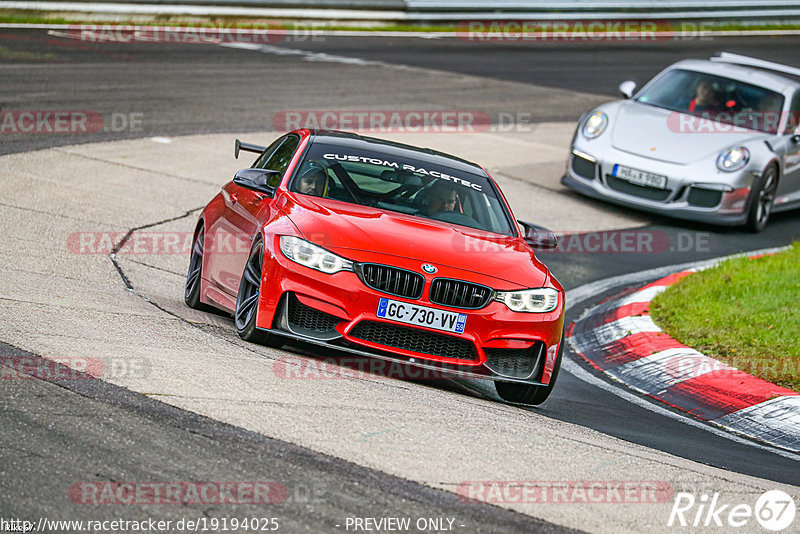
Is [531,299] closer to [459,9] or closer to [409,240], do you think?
[409,240]

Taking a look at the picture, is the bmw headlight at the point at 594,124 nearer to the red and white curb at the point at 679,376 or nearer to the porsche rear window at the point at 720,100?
the porsche rear window at the point at 720,100

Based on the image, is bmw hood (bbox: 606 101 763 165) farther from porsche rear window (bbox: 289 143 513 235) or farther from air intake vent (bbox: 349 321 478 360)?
air intake vent (bbox: 349 321 478 360)

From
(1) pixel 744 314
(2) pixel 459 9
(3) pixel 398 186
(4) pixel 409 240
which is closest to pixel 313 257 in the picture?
(4) pixel 409 240

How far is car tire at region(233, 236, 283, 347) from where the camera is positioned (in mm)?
6836

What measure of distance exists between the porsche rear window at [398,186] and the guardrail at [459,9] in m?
16.9

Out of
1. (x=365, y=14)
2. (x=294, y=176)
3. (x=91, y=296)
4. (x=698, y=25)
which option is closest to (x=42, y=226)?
(x=91, y=296)

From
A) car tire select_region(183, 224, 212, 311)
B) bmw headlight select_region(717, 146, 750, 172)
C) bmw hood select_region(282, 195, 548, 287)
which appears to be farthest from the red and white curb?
bmw headlight select_region(717, 146, 750, 172)

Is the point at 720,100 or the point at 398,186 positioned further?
the point at 720,100

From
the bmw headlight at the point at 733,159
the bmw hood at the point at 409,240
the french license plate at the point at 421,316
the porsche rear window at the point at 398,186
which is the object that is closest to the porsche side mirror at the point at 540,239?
the porsche rear window at the point at 398,186

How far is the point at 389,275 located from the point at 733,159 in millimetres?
7943

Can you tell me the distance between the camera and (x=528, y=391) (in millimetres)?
7039

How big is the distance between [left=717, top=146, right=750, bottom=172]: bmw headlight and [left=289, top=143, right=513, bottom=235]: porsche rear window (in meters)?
6.08

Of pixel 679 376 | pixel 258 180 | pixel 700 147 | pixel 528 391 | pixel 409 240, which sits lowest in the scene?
pixel 679 376

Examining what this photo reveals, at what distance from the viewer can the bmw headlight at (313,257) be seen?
21.9 ft
